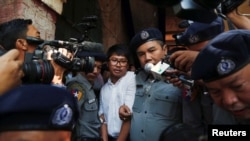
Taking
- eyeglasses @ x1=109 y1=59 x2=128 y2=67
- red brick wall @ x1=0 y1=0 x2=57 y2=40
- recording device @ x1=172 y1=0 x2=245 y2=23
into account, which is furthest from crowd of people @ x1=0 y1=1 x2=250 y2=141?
red brick wall @ x1=0 y1=0 x2=57 y2=40

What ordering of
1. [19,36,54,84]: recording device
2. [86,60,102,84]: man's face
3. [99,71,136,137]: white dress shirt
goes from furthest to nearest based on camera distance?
[86,60,102,84]: man's face
[99,71,136,137]: white dress shirt
[19,36,54,84]: recording device

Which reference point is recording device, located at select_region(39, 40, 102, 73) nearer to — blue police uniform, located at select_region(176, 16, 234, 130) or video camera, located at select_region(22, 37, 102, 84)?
video camera, located at select_region(22, 37, 102, 84)

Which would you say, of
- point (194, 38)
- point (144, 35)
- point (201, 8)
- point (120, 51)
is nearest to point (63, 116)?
point (201, 8)

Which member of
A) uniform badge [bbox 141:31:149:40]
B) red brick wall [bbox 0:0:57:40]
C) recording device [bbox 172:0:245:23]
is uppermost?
red brick wall [bbox 0:0:57:40]

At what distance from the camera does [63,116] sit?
4.30 ft

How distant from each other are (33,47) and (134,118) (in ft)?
3.23

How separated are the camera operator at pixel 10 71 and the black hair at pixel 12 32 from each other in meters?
1.27

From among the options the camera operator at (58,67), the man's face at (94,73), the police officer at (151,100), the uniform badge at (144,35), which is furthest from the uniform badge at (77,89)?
the uniform badge at (144,35)

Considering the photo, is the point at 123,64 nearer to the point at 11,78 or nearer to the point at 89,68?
the point at 89,68

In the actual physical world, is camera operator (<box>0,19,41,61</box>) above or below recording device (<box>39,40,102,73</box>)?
above

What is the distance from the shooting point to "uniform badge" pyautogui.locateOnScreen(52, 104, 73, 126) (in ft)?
4.20

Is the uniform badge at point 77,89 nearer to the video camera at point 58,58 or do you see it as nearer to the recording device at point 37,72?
A: the video camera at point 58,58

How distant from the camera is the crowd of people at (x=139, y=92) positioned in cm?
127

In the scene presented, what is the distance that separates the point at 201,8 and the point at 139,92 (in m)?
1.48
